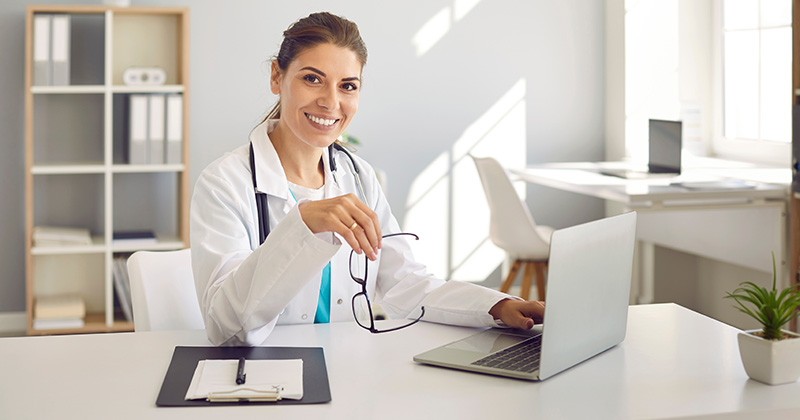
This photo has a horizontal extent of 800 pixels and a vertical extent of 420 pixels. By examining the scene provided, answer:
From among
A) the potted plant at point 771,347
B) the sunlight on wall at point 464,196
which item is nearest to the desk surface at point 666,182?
the sunlight on wall at point 464,196

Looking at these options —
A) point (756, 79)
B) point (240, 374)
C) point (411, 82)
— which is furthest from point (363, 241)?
point (411, 82)

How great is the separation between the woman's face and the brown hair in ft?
0.04

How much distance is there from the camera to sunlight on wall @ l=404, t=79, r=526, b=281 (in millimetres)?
4469

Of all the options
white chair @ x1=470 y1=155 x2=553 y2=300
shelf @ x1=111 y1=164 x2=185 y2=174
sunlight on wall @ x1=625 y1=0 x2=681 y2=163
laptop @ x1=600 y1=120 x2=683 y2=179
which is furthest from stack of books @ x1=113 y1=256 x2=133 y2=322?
sunlight on wall @ x1=625 y1=0 x2=681 y2=163

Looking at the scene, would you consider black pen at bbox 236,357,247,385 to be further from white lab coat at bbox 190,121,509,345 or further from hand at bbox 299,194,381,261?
hand at bbox 299,194,381,261

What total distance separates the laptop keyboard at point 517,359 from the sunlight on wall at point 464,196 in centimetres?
309

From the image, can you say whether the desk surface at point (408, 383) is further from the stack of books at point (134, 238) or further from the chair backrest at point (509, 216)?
the stack of books at point (134, 238)

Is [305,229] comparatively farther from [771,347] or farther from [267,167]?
[771,347]

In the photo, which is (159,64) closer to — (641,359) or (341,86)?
(341,86)

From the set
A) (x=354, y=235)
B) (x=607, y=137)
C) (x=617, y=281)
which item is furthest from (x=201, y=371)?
(x=607, y=137)

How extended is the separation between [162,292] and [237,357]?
42 centimetres

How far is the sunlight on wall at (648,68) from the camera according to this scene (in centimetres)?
425

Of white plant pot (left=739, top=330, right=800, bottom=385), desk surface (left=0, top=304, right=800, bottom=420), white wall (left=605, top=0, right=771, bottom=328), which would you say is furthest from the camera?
white wall (left=605, top=0, right=771, bottom=328)

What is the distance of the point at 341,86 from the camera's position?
1.72 m
